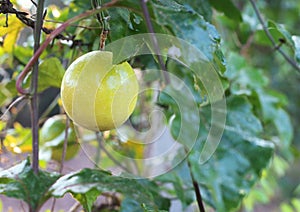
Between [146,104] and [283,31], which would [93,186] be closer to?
[283,31]

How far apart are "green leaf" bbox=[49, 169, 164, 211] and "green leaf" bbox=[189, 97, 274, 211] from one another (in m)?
0.24

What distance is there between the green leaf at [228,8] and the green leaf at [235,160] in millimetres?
134

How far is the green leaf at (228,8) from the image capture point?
0.71 meters

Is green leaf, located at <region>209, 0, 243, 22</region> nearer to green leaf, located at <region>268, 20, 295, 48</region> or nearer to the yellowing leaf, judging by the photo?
green leaf, located at <region>268, 20, 295, 48</region>

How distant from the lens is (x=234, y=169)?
695 mm

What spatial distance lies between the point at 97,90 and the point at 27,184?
10 centimetres

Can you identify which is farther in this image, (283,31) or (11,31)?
(11,31)

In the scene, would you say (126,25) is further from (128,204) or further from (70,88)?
(128,204)

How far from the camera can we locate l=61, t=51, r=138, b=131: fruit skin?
418 mm

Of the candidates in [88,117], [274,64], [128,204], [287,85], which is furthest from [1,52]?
[287,85]

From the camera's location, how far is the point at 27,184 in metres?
0.41

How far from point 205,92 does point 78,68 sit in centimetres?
12

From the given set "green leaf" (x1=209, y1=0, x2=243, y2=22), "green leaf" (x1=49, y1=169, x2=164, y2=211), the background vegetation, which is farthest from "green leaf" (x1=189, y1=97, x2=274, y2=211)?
"green leaf" (x1=49, y1=169, x2=164, y2=211)

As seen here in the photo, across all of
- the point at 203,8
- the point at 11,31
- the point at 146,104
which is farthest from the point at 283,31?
the point at 146,104
